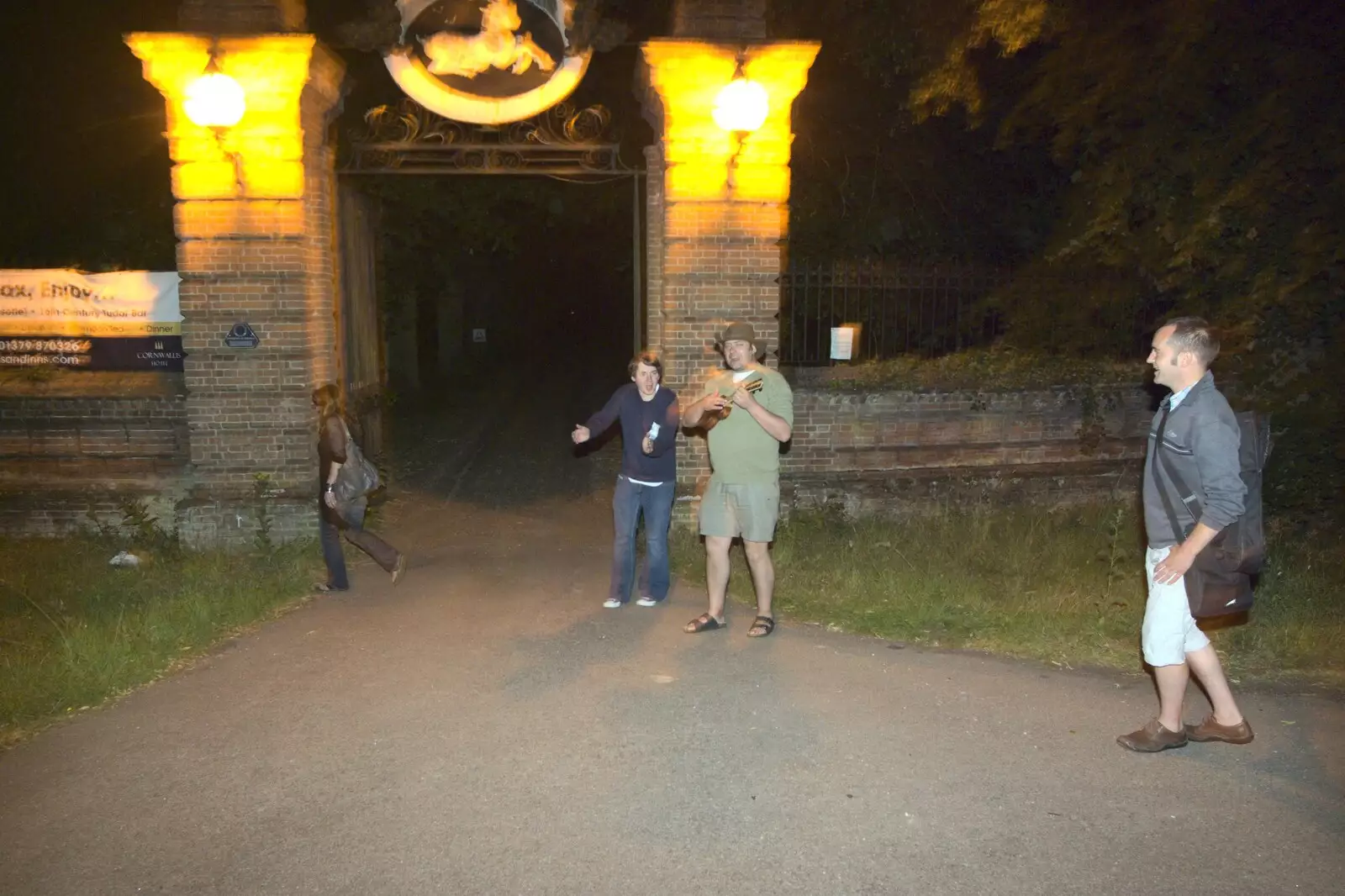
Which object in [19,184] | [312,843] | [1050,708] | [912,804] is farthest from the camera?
[19,184]

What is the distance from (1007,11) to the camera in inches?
397

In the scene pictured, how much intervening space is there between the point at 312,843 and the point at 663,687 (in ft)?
7.04

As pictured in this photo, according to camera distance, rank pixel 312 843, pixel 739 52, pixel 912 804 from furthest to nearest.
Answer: pixel 739 52, pixel 912 804, pixel 312 843

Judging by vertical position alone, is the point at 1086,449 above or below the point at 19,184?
below

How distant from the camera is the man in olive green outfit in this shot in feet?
20.1

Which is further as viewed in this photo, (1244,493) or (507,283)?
(507,283)

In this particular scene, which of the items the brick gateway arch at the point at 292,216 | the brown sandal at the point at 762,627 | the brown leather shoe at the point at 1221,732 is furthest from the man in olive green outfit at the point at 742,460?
the brick gateway arch at the point at 292,216

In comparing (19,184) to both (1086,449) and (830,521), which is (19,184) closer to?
(830,521)

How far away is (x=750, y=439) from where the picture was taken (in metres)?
6.37

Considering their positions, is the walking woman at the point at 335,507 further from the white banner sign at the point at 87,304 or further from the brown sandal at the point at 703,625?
the white banner sign at the point at 87,304

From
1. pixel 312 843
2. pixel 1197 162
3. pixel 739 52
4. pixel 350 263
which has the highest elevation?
pixel 739 52

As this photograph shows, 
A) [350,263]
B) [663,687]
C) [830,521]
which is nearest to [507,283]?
[350,263]

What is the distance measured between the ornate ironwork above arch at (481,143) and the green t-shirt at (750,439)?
12.4ft

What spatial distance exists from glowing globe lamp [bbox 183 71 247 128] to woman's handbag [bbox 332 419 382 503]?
9.27ft
